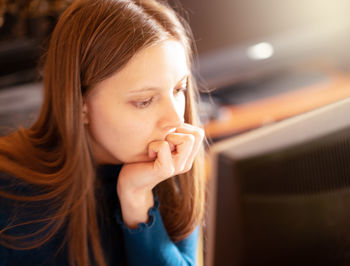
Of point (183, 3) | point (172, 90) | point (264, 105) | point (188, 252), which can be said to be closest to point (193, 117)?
point (172, 90)

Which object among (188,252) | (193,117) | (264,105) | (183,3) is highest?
(183,3)

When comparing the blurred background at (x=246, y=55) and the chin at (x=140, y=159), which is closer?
the chin at (x=140, y=159)

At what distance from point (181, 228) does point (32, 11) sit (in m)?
1.07

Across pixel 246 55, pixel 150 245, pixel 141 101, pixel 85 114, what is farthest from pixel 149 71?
pixel 246 55

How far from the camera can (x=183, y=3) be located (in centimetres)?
168

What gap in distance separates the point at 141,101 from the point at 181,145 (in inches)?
3.9

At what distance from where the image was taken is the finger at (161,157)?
29.3 inches

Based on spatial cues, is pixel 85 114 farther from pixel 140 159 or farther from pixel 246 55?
pixel 246 55

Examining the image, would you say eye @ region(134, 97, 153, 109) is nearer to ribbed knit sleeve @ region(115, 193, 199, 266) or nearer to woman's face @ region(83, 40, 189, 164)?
woman's face @ region(83, 40, 189, 164)

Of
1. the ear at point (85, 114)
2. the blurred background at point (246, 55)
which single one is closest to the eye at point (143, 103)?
the ear at point (85, 114)

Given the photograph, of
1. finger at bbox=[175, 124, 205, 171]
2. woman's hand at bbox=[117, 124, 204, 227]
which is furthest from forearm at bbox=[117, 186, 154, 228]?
finger at bbox=[175, 124, 205, 171]

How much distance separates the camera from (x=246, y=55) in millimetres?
1951

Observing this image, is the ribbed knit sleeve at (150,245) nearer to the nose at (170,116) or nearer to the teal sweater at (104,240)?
the teal sweater at (104,240)

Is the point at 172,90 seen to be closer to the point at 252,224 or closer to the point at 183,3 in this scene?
the point at 252,224
